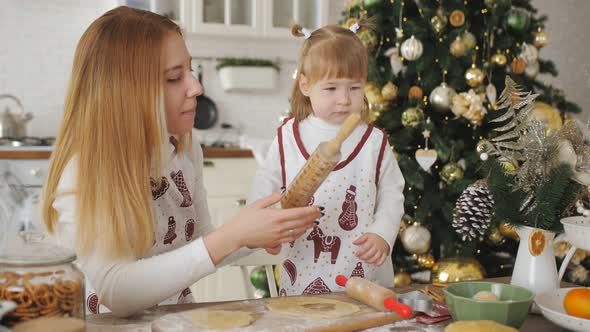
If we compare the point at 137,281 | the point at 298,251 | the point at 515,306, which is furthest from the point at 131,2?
the point at 515,306

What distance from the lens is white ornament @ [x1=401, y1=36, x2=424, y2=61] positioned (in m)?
2.34

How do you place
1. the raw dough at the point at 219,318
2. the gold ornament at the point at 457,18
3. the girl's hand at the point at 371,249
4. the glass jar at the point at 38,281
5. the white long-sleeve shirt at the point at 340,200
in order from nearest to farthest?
the glass jar at the point at 38,281 → the raw dough at the point at 219,318 → the girl's hand at the point at 371,249 → the white long-sleeve shirt at the point at 340,200 → the gold ornament at the point at 457,18

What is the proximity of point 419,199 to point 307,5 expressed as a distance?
1.81 meters

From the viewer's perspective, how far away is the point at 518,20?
2.45 m

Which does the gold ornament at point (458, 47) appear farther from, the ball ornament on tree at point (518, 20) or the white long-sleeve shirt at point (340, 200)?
the white long-sleeve shirt at point (340, 200)

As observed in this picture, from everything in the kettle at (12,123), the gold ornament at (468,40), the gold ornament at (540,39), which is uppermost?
the gold ornament at (540,39)

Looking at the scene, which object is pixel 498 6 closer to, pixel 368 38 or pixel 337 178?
pixel 368 38

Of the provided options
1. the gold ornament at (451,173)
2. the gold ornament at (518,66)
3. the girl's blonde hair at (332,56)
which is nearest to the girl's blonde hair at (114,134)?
the girl's blonde hair at (332,56)

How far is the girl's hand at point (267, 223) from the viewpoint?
985mm

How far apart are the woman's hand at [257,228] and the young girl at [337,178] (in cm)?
44

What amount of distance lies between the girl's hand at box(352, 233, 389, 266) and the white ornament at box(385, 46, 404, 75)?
1.24m

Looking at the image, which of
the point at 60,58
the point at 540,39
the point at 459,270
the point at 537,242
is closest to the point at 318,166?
the point at 537,242

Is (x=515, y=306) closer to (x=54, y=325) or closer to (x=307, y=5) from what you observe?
(x=54, y=325)

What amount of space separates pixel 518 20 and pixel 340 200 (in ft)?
4.71
